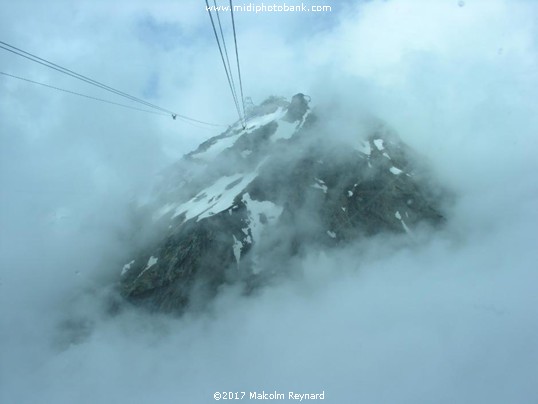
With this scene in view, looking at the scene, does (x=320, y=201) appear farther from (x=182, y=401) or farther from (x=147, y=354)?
(x=182, y=401)

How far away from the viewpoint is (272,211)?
13212 cm

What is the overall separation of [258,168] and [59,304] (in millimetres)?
112091

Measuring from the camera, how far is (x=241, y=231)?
126250 mm

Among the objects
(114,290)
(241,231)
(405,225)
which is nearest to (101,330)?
(114,290)

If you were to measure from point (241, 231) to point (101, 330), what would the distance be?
77898 mm

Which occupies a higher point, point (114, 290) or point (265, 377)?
point (114, 290)

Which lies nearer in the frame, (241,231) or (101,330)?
(241,231)

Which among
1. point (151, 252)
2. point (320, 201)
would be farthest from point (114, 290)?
point (320, 201)

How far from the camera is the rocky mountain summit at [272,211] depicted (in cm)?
12325

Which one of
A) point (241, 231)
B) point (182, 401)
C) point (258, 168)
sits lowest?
point (182, 401)

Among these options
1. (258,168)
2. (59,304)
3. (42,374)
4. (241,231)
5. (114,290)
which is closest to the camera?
(241,231)

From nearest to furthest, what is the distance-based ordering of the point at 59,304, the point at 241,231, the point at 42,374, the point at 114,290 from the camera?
the point at 241,231, the point at 114,290, the point at 59,304, the point at 42,374

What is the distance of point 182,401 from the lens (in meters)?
194

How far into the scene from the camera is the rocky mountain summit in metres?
123
